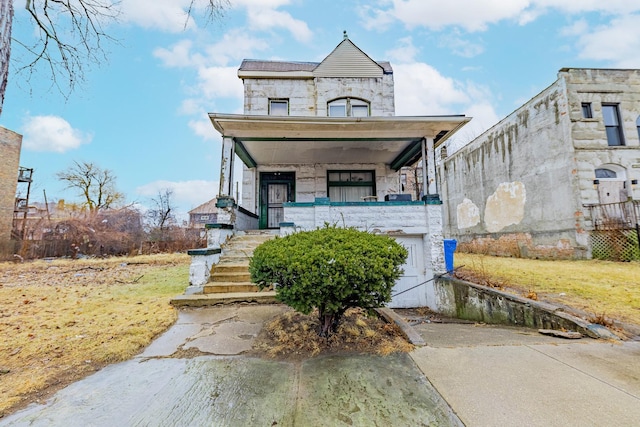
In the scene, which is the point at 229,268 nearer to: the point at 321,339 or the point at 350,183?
the point at 321,339

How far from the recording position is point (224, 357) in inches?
104

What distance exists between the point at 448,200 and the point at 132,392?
17.9 meters

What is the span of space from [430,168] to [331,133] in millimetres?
2768

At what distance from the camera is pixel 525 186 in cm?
1105

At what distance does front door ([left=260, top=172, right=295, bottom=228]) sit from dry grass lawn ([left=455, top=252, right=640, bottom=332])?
6.31 metres

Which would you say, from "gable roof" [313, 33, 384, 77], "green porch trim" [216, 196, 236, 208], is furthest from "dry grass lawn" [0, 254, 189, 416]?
"gable roof" [313, 33, 384, 77]

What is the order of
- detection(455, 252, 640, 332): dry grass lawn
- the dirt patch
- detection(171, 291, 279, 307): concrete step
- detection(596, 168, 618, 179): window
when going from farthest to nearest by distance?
detection(596, 168, 618, 179): window < detection(171, 291, 279, 307): concrete step < detection(455, 252, 640, 332): dry grass lawn < the dirt patch

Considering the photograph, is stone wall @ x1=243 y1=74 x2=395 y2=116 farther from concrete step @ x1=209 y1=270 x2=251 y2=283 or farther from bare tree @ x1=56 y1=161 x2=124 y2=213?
bare tree @ x1=56 y1=161 x2=124 y2=213

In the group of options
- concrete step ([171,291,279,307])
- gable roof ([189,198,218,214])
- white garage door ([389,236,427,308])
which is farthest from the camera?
gable roof ([189,198,218,214])

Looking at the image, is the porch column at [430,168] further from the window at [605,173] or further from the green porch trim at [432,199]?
the window at [605,173]

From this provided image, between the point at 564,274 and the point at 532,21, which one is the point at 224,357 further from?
the point at 532,21

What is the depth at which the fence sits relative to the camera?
8.12 metres

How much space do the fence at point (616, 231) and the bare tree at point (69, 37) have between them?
12.3 metres

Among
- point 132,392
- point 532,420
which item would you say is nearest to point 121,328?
point 132,392
